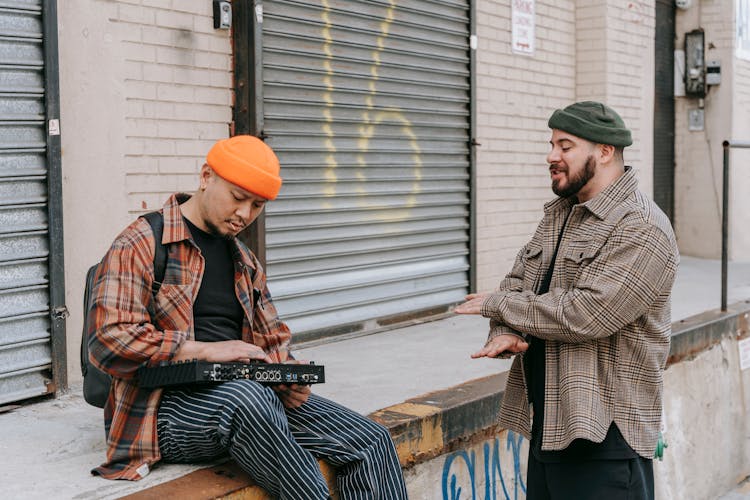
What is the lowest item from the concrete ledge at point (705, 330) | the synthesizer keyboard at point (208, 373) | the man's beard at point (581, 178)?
the concrete ledge at point (705, 330)

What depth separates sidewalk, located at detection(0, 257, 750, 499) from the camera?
3434mm

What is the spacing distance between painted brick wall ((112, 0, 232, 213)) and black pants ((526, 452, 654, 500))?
275cm

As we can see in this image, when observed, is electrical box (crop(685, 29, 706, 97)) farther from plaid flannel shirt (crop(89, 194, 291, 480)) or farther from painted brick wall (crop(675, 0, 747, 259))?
plaid flannel shirt (crop(89, 194, 291, 480))

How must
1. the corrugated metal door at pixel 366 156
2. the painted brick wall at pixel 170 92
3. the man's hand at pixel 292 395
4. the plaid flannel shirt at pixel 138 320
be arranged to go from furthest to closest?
the corrugated metal door at pixel 366 156 → the painted brick wall at pixel 170 92 → the man's hand at pixel 292 395 → the plaid flannel shirt at pixel 138 320

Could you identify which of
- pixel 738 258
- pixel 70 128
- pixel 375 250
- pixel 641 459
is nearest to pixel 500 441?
pixel 641 459

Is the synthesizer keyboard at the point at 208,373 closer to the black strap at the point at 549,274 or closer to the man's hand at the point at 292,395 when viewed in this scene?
the man's hand at the point at 292,395

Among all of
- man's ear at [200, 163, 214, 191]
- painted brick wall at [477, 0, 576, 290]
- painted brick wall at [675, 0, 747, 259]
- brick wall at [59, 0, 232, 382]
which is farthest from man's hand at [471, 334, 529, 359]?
painted brick wall at [675, 0, 747, 259]

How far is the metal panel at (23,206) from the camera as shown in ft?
14.9

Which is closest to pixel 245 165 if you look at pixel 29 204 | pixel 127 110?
pixel 29 204

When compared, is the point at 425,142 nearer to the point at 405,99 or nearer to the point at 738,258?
the point at 405,99

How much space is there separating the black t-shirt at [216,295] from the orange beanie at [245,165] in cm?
28

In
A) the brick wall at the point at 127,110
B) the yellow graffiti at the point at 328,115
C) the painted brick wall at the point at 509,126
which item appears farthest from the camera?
the painted brick wall at the point at 509,126

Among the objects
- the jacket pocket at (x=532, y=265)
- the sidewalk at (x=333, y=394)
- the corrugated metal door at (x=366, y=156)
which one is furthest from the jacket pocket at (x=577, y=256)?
the corrugated metal door at (x=366, y=156)

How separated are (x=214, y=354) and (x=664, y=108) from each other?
9521mm
